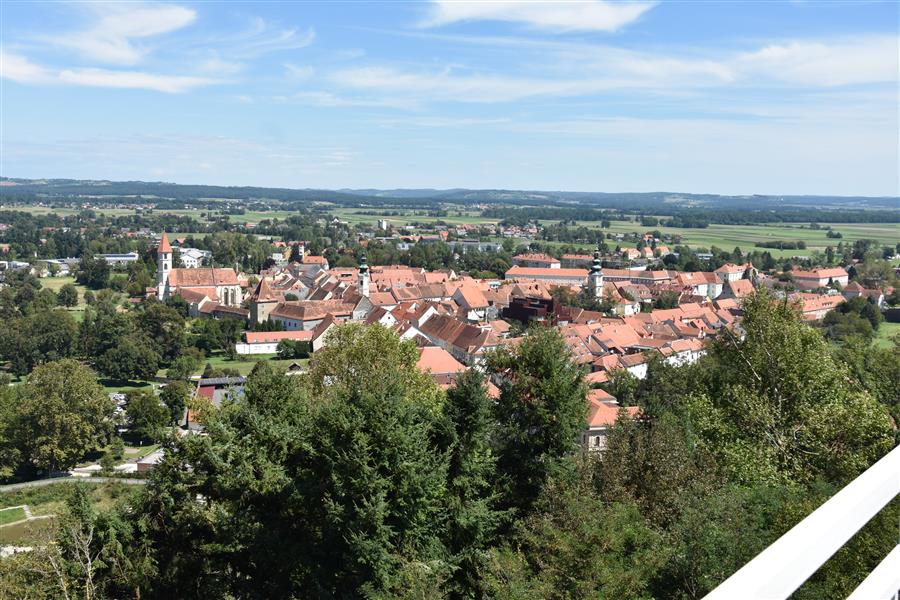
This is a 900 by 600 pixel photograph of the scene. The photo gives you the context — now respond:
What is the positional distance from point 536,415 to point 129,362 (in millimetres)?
34969

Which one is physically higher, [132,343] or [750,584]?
[750,584]

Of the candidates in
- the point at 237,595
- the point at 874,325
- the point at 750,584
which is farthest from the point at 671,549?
the point at 874,325

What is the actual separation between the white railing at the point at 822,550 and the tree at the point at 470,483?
952 centimetres

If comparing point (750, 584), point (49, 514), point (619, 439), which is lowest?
point (49, 514)

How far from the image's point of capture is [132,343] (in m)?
43.9

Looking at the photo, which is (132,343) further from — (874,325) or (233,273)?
(874,325)

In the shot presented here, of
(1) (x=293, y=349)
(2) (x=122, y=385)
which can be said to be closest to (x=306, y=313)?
(1) (x=293, y=349)

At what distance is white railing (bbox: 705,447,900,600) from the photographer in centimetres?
117

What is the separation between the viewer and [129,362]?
141 feet

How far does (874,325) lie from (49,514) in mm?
54672

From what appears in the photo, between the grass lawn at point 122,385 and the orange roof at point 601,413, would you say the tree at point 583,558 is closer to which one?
the orange roof at point 601,413

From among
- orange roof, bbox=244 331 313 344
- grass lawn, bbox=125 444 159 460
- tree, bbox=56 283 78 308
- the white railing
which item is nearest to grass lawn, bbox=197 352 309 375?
orange roof, bbox=244 331 313 344

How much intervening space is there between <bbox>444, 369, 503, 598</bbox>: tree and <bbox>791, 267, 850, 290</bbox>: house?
76.7 meters

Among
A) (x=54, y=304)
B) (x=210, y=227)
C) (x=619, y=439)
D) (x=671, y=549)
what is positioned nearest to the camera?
(x=671, y=549)
